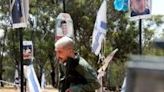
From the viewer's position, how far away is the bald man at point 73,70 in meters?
5.79

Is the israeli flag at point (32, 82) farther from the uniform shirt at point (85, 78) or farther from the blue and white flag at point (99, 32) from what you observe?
the uniform shirt at point (85, 78)

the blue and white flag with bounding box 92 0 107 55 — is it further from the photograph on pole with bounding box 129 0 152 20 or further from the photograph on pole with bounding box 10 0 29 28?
the photograph on pole with bounding box 10 0 29 28

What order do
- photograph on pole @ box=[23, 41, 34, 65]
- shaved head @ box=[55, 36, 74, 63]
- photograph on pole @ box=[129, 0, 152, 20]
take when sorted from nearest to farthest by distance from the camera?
shaved head @ box=[55, 36, 74, 63], photograph on pole @ box=[129, 0, 152, 20], photograph on pole @ box=[23, 41, 34, 65]

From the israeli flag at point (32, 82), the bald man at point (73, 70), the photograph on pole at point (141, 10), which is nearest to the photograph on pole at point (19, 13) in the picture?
the israeli flag at point (32, 82)

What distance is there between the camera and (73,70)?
5.83m

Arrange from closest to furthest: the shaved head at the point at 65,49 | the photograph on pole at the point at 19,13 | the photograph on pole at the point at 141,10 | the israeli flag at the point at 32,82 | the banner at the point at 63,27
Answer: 1. the shaved head at the point at 65,49
2. the photograph on pole at the point at 19,13
3. the photograph on pole at the point at 141,10
4. the israeli flag at the point at 32,82
5. the banner at the point at 63,27

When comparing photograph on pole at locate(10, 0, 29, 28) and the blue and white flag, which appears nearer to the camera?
photograph on pole at locate(10, 0, 29, 28)

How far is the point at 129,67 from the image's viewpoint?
3.52 ft

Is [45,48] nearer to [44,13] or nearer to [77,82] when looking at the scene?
[44,13]

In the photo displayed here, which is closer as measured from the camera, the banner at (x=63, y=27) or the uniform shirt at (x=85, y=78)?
the uniform shirt at (x=85, y=78)

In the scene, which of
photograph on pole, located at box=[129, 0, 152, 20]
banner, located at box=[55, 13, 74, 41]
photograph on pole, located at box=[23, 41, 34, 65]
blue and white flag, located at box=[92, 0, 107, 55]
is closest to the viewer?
photograph on pole, located at box=[129, 0, 152, 20]

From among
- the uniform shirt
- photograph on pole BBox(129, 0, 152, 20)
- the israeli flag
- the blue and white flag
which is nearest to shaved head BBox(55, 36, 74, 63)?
the uniform shirt

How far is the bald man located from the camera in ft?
19.0

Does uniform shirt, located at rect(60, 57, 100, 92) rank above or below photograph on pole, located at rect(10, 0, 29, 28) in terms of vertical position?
below
